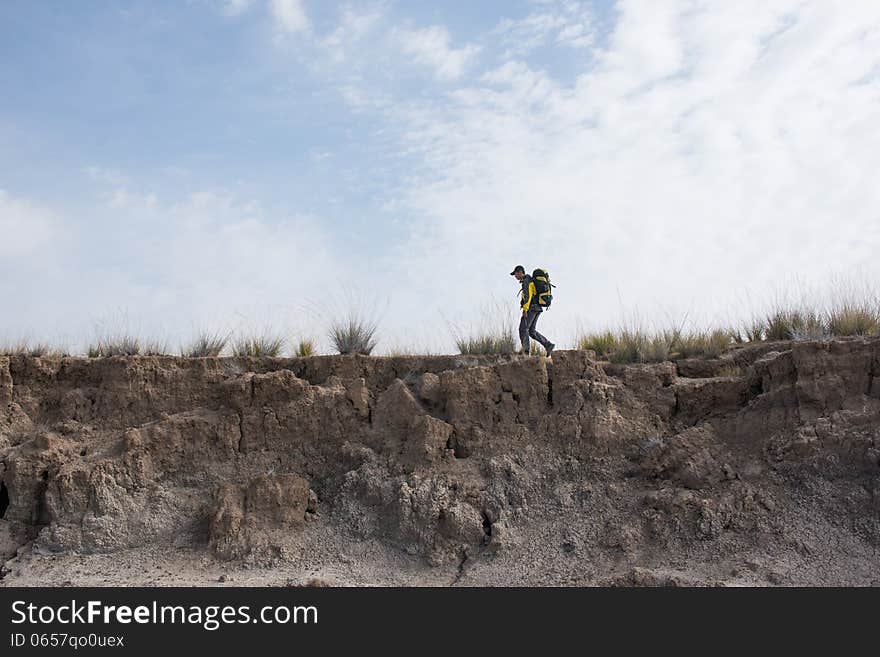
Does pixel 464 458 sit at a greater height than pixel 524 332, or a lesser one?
lesser

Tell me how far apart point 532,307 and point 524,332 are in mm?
356

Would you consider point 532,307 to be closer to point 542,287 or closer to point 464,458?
point 542,287

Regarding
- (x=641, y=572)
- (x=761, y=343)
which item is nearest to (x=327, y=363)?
(x=641, y=572)

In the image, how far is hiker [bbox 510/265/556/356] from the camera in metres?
11.2

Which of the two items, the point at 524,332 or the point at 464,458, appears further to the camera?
the point at 524,332

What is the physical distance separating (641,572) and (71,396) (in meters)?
7.08

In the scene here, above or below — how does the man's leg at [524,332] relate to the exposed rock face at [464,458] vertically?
above

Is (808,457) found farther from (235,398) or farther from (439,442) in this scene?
(235,398)

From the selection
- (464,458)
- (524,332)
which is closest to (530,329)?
(524,332)

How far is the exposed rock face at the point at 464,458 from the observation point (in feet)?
30.1

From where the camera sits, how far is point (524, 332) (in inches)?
444

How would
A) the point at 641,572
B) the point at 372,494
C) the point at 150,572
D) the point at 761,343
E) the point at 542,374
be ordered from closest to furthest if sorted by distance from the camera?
the point at 641,572 < the point at 150,572 < the point at 372,494 < the point at 542,374 < the point at 761,343

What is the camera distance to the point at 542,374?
416 inches

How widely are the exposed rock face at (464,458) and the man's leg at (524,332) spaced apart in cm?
56
